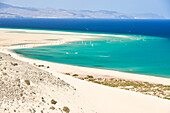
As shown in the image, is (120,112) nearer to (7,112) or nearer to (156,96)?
(156,96)

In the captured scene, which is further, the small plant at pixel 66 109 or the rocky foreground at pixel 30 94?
the small plant at pixel 66 109

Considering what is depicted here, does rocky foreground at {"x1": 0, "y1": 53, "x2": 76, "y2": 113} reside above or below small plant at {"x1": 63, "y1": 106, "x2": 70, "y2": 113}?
above

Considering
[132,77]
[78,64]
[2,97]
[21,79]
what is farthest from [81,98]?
[78,64]

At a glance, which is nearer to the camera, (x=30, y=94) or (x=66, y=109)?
(x=30, y=94)

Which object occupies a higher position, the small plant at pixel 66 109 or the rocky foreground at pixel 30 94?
the rocky foreground at pixel 30 94

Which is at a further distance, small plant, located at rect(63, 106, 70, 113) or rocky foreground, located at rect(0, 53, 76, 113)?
small plant, located at rect(63, 106, 70, 113)

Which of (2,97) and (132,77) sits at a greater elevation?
(2,97)

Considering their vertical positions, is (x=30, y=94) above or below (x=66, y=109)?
above

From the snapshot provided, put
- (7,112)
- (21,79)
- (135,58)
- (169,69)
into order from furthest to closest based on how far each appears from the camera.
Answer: (135,58) < (169,69) < (21,79) < (7,112)
